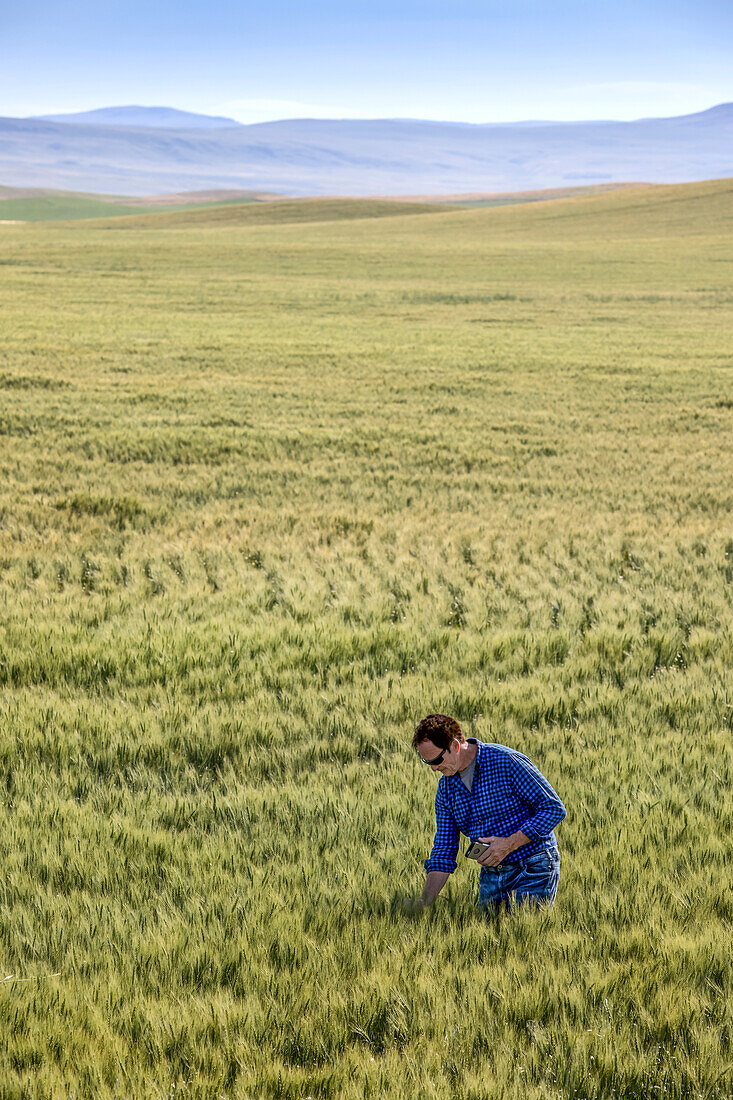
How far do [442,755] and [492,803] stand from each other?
41 cm

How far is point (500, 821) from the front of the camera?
3.53 meters

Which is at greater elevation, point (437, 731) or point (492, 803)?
point (437, 731)

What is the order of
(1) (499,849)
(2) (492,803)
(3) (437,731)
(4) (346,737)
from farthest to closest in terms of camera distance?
1. (4) (346,737)
2. (2) (492,803)
3. (1) (499,849)
4. (3) (437,731)

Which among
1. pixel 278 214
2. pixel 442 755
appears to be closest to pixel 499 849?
pixel 442 755

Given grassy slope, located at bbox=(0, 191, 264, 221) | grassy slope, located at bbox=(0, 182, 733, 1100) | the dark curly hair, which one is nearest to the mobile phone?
grassy slope, located at bbox=(0, 182, 733, 1100)

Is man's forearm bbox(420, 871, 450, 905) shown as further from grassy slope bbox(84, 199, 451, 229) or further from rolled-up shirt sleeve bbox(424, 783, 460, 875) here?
grassy slope bbox(84, 199, 451, 229)

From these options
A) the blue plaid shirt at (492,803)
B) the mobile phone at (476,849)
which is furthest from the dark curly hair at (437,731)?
the mobile phone at (476,849)

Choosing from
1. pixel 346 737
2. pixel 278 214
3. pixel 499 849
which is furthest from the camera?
pixel 278 214

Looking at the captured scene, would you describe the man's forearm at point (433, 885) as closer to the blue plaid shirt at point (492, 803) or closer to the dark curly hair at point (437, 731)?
the blue plaid shirt at point (492, 803)

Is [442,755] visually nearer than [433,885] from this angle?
Yes

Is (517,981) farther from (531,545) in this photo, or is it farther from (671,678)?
(531,545)

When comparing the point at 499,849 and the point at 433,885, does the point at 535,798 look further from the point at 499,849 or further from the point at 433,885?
the point at 433,885

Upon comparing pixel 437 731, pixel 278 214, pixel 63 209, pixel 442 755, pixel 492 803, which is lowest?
A: pixel 492 803

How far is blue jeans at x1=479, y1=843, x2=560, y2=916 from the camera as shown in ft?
11.6
